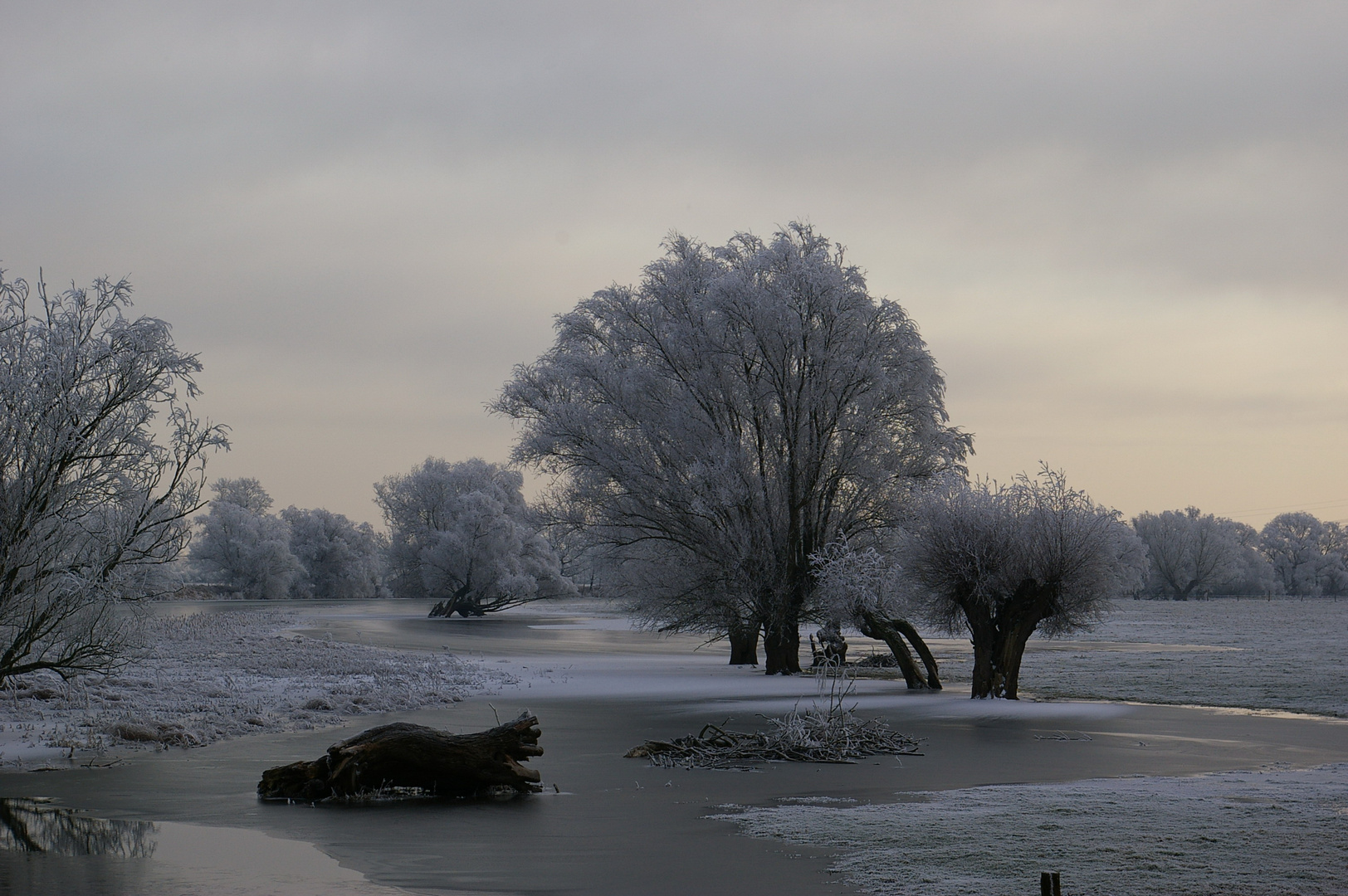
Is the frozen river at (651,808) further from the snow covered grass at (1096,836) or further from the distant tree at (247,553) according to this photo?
the distant tree at (247,553)

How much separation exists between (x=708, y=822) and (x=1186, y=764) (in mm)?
7580

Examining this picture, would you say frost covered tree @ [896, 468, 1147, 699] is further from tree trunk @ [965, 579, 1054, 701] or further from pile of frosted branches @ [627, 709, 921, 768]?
pile of frosted branches @ [627, 709, 921, 768]

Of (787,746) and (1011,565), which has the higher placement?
(1011,565)

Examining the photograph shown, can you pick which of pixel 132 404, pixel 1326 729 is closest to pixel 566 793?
pixel 132 404

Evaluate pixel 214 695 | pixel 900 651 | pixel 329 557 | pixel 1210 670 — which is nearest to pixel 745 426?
pixel 900 651

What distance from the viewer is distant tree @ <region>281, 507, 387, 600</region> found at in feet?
454

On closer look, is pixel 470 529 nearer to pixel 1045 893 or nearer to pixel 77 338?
pixel 77 338

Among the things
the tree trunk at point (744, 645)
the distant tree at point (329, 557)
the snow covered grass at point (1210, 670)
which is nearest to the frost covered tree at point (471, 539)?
the distant tree at point (329, 557)

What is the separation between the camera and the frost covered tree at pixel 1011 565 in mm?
24219

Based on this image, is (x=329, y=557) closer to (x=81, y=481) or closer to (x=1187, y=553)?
(x=1187, y=553)

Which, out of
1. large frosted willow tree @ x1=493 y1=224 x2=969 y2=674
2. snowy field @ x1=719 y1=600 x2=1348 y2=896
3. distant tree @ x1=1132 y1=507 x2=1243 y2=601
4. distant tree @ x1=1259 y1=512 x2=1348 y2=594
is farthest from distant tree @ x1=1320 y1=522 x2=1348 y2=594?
snowy field @ x1=719 y1=600 x2=1348 y2=896

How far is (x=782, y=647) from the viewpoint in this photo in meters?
33.6

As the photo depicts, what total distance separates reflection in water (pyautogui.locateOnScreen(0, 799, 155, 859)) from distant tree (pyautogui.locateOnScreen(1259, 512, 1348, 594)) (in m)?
176

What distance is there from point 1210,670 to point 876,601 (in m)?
14.7
